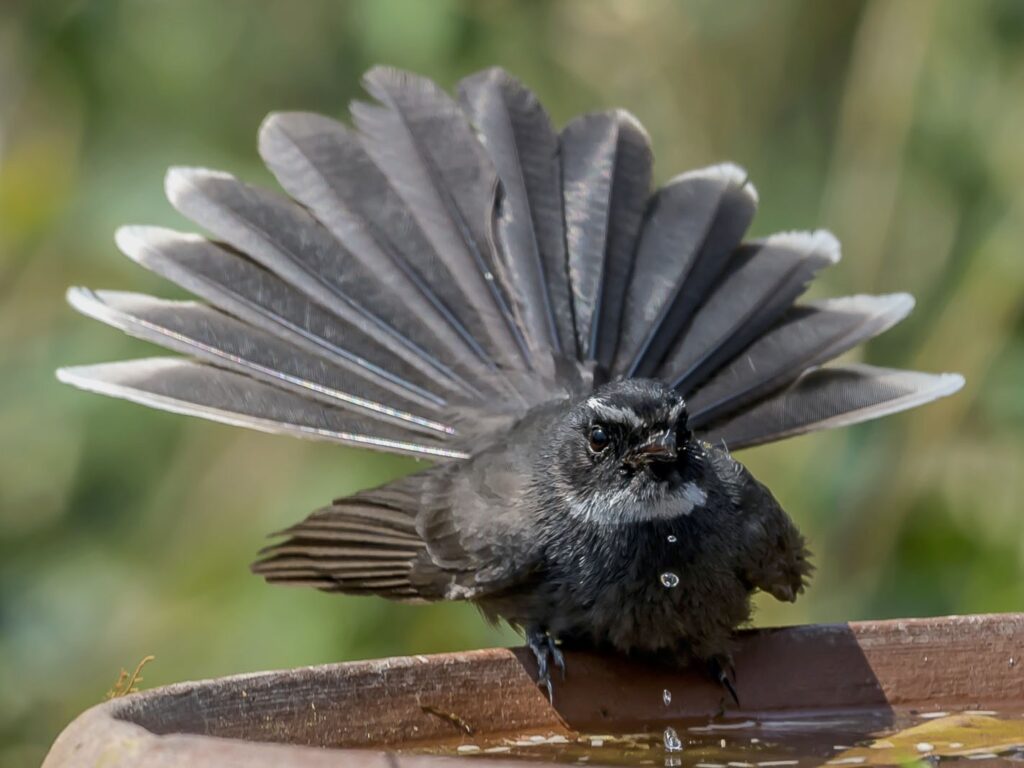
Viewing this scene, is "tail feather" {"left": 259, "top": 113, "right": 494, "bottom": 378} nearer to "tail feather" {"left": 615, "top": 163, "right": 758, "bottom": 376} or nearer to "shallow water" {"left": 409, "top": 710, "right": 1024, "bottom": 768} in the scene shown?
"tail feather" {"left": 615, "top": 163, "right": 758, "bottom": 376}

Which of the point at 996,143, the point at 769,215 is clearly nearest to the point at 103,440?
the point at 769,215

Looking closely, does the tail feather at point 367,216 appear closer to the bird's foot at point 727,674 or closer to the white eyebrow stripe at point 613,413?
the white eyebrow stripe at point 613,413

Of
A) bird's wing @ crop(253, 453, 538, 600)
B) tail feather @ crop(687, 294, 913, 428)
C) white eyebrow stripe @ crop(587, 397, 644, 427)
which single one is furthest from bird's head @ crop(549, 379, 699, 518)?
tail feather @ crop(687, 294, 913, 428)

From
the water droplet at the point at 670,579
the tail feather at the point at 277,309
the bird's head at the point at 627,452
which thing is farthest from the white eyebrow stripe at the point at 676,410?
the tail feather at the point at 277,309

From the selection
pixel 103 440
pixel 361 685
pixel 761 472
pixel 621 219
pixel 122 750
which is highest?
pixel 621 219

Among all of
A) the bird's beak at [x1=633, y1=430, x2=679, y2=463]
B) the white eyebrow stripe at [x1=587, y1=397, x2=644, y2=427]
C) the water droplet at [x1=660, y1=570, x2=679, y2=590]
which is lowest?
the water droplet at [x1=660, y1=570, x2=679, y2=590]

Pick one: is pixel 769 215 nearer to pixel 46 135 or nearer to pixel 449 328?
pixel 449 328

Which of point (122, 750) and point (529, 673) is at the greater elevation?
point (122, 750)

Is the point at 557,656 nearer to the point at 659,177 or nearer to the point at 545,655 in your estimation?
the point at 545,655
